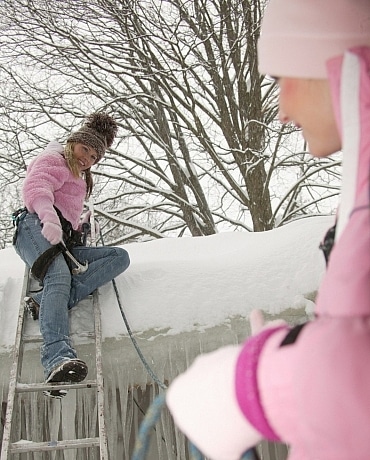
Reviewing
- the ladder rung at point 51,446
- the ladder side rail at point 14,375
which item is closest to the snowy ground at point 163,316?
the ladder side rail at point 14,375

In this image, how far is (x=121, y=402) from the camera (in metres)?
3.99

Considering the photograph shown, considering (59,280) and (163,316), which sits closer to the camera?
(59,280)

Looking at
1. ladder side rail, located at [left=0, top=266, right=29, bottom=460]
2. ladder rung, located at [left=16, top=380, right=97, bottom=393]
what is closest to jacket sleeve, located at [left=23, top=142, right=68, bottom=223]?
ladder side rail, located at [left=0, top=266, right=29, bottom=460]

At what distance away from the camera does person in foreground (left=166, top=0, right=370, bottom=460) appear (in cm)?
66

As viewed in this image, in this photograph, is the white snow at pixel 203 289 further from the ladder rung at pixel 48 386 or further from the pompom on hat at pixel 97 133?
the pompom on hat at pixel 97 133

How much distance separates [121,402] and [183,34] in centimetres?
734

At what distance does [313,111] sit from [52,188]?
Result: 2878 mm

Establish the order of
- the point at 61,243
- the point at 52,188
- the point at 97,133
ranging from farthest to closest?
the point at 97,133 < the point at 52,188 < the point at 61,243

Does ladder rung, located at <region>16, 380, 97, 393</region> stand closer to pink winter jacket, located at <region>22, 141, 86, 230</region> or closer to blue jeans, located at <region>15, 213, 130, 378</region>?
blue jeans, located at <region>15, 213, 130, 378</region>

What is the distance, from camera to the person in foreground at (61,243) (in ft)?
10.5

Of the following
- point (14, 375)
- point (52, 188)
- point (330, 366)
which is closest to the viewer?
point (330, 366)

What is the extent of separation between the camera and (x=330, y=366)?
0.66 m

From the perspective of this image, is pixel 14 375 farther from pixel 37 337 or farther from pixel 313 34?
pixel 313 34

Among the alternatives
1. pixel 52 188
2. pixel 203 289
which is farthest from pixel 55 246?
pixel 203 289
